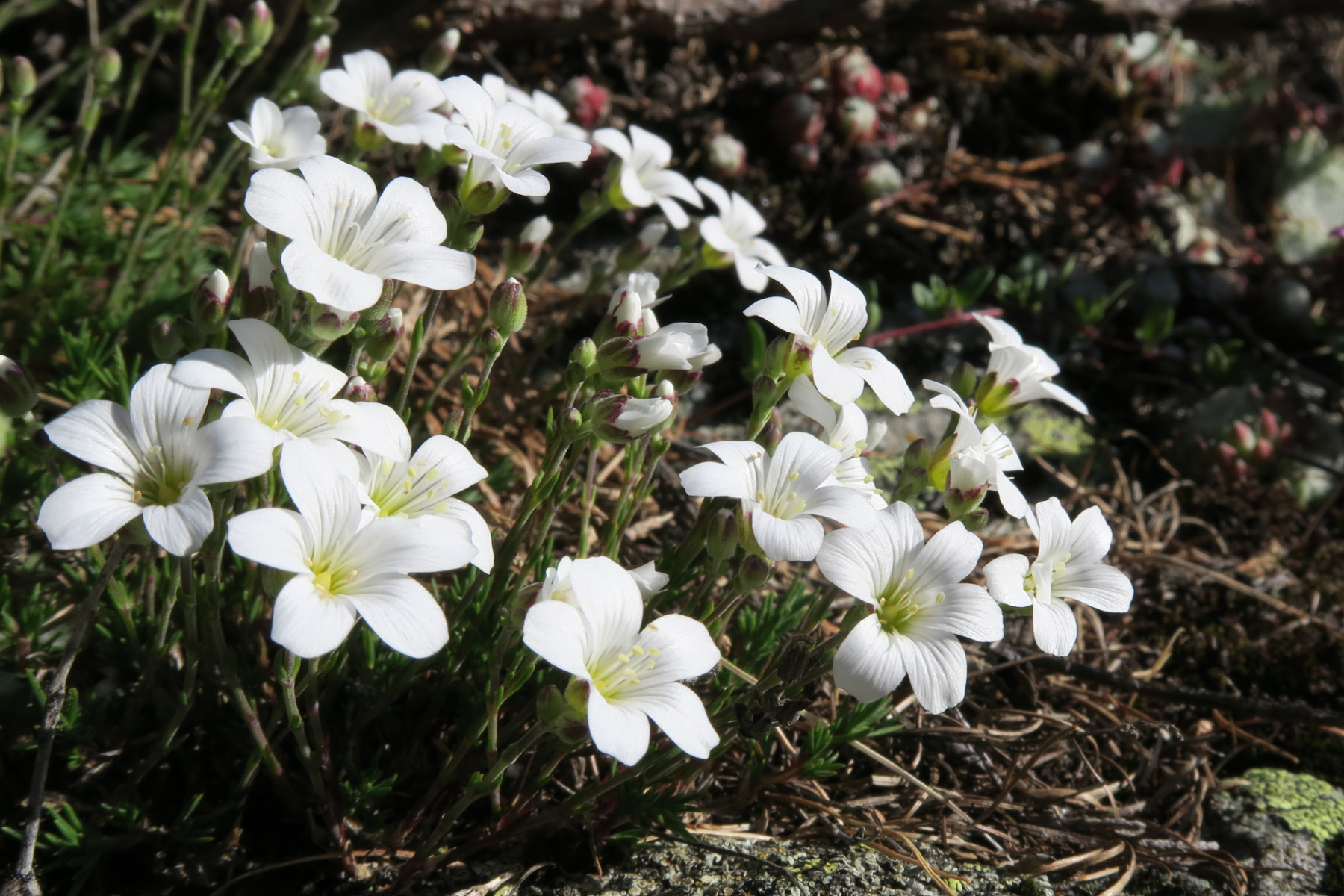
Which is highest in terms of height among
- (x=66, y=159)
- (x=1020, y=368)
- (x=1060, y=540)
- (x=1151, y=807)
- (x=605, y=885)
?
(x=1020, y=368)

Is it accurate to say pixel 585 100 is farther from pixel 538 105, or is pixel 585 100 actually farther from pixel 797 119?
pixel 538 105

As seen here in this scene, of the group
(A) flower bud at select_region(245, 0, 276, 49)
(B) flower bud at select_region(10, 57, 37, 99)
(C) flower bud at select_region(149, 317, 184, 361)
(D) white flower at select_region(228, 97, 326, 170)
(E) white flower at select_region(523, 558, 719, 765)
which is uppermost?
(A) flower bud at select_region(245, 0, 276, 49)

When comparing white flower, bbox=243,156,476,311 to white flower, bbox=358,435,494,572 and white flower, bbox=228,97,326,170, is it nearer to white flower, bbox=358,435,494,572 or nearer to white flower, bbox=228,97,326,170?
white flower, bbox=358,435,494,572

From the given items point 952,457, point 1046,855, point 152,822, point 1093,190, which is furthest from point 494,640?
point 1093,190

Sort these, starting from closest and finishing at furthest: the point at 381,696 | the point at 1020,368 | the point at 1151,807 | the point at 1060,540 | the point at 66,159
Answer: the point at 1060,540 → the point at 381,696 → the point at 1020,368 → the point at 1151,807 → the point at 66,159

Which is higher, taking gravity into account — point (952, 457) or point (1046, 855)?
point (952, 457)

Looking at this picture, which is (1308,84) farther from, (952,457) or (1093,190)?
(952,457)

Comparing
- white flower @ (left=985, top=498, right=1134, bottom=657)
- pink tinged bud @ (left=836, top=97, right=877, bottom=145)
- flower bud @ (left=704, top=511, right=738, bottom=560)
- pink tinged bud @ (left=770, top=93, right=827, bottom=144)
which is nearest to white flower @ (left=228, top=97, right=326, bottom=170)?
flower bud @ (left=704, top=511, right=738, bottom=560)
